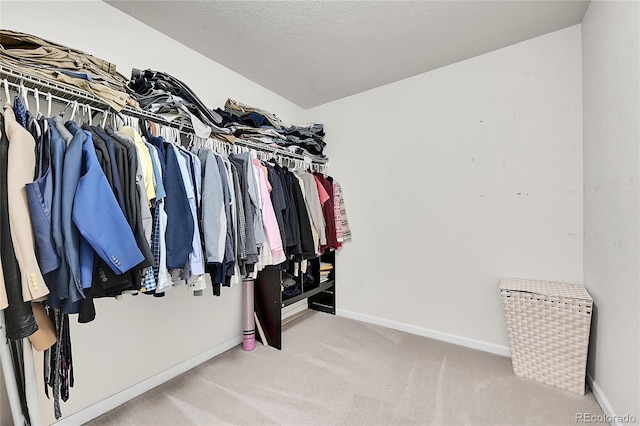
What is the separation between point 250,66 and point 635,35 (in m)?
2.30

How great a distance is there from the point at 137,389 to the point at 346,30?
269 cm

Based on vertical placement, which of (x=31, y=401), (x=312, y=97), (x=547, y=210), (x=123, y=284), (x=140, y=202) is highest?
(x=312, y=97)

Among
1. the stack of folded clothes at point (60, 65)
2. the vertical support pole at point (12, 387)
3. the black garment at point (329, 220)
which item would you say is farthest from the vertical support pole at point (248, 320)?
the stack of folded clothes at point (60, 65)

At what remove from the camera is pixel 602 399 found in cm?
143

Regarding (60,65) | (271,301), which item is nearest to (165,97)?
(60,65)

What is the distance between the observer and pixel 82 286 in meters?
0.87

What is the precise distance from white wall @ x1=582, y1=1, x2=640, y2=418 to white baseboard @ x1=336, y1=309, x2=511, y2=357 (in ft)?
1.77

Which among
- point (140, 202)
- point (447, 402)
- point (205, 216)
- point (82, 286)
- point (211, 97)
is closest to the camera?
point (82, 286)

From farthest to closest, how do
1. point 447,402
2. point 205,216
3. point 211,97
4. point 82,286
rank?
point 211,97, point 447,402, point 205,216, point 82,286

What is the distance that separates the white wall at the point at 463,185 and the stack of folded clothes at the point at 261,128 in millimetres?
494

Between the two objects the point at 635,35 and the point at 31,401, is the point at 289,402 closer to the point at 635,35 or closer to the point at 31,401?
the point at 31,401

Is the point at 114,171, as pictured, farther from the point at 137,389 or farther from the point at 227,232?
the point at 137,389

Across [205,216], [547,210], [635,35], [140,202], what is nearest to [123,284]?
[140,202]

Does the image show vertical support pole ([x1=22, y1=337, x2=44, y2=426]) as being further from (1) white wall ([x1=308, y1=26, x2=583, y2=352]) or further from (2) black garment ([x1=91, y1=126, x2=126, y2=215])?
(1) white wall ([x1=308, y1=26, x2=583, y2=352])
